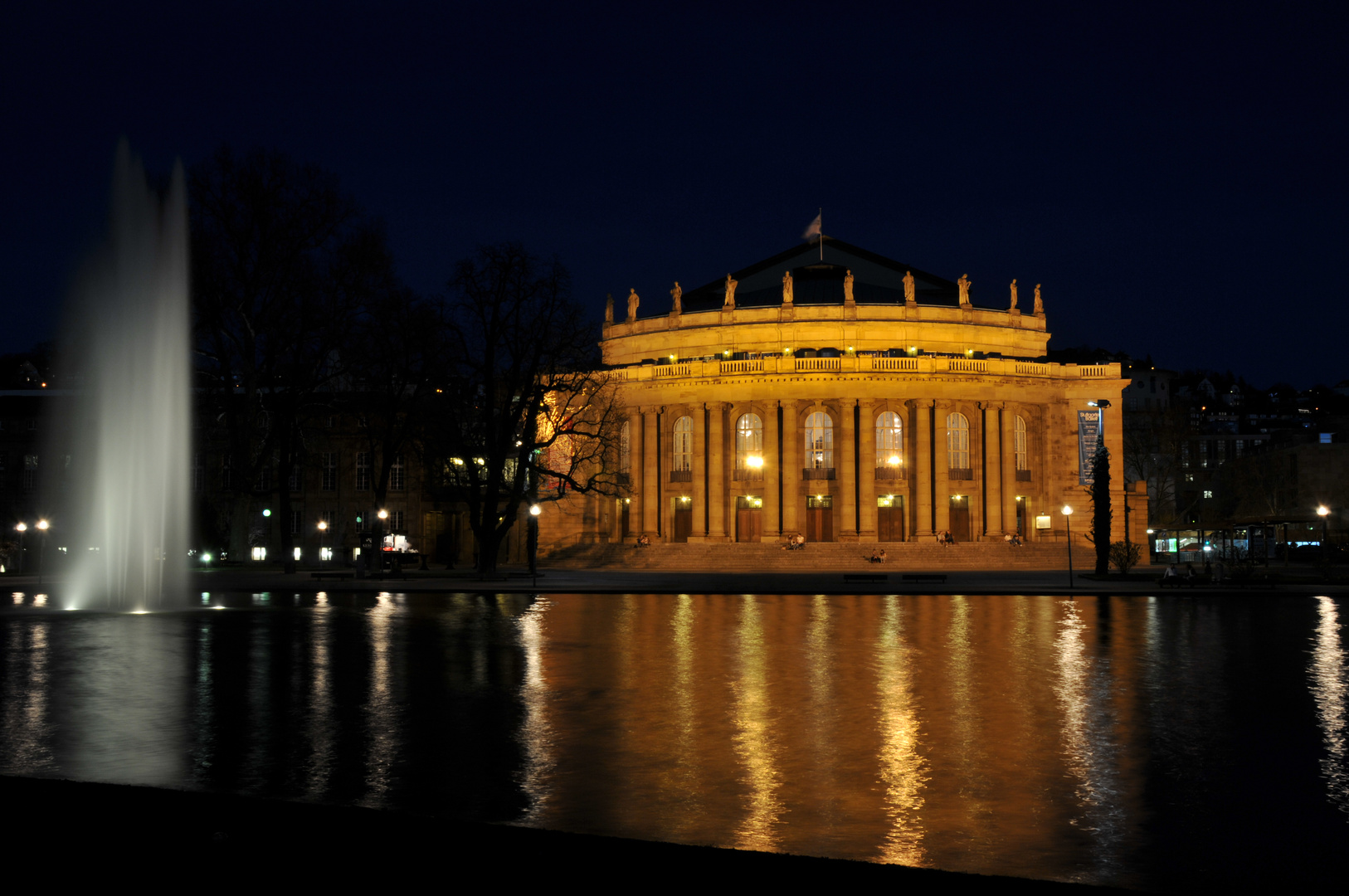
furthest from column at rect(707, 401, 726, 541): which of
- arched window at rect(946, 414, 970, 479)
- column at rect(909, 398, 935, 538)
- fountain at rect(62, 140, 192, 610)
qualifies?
fountain at rect(62, 140, 192, 610)

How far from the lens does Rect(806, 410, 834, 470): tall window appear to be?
3086 inches

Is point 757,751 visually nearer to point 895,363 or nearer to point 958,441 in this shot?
point 895,363

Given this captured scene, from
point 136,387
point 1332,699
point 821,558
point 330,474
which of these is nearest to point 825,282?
point 821,558

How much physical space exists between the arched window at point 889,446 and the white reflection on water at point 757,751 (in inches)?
2254

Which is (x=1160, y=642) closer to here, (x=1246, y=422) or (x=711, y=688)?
(x=711, y=688)

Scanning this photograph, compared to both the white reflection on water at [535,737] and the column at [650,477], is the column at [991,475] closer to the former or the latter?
the column at [650,477]

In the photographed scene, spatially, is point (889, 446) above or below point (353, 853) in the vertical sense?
above

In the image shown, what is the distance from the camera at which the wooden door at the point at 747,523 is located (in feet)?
262

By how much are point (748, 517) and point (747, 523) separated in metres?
0.41

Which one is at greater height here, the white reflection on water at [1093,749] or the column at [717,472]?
the column at [717,472]

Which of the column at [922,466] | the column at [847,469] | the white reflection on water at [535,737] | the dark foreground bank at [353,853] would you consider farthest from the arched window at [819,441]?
the dark foreground bank at [353,853]

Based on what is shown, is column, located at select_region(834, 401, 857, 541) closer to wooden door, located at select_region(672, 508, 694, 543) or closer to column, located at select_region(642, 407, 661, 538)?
wooden door, located at select_region(672, 508, 694, 543)

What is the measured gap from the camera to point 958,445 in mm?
79750

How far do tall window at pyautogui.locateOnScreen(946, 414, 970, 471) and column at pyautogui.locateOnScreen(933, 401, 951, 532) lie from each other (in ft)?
5.02
